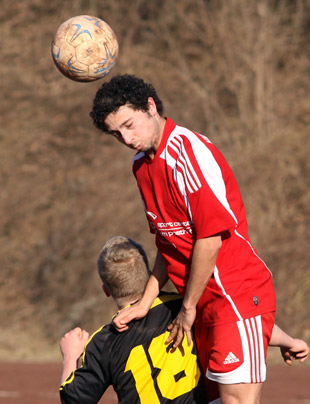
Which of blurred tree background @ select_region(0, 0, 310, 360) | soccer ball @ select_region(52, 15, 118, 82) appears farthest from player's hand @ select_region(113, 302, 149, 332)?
blurred tree background @ select_region(0, 0, 310, 360)

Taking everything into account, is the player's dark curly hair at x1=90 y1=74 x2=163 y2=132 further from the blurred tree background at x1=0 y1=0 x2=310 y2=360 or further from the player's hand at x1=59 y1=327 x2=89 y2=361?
the blurred tree background at x1=0 y1=0 x2=310 y2=360

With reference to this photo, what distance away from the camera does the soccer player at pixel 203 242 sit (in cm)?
331

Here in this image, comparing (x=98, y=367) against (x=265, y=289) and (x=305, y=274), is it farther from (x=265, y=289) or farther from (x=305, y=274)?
(x=305, y=274)

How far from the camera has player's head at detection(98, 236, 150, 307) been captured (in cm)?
347

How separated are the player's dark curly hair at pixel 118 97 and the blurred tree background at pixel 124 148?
23.2 ft

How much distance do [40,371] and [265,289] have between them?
618cm

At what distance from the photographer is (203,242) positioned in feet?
10.9

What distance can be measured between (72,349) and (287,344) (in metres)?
1.02

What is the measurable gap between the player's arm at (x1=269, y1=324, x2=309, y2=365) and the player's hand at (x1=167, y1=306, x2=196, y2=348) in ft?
1.49

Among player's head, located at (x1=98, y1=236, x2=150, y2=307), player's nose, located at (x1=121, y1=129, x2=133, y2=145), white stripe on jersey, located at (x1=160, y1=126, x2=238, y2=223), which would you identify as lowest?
player's head, located at (x1=98, y1=236, x2=150, y2=307)

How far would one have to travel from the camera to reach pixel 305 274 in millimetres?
10406

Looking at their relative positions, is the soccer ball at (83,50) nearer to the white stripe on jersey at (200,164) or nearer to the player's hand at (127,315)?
the white stripe on jersey at (200,164)

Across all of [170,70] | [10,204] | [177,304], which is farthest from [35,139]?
[177,304]

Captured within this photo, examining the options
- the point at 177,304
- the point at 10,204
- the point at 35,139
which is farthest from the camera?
the point at 35,139
